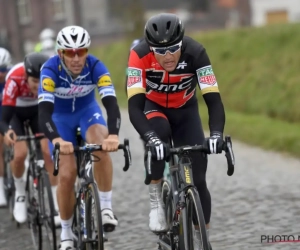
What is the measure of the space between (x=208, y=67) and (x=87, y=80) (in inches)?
55.5

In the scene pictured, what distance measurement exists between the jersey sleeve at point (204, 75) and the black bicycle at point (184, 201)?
54cm

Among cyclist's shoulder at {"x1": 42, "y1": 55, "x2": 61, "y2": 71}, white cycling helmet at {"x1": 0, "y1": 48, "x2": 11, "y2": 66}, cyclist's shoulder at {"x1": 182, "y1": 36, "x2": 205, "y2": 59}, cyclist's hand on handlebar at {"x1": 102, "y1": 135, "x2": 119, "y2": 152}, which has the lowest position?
cyclist's hand on handlebar at {"x1": 102, "y1": 135, "x2": 119, "y2": 152}

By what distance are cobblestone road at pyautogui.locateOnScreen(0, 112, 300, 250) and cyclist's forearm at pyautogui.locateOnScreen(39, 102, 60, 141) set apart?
1680mm

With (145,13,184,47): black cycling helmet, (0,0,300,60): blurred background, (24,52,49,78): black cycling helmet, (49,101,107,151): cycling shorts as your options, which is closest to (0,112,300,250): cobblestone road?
(49,101,107,151): cycling shorts

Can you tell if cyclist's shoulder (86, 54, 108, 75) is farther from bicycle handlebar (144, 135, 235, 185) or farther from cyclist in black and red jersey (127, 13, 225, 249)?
bicycle handlebar (144, 135, 235, 185)

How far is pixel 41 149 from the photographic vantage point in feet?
26.3

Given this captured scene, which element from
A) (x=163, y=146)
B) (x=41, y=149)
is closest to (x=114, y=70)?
(x=41, y=149)

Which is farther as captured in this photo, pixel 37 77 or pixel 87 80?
pixel 37 77

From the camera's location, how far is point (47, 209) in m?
7.68

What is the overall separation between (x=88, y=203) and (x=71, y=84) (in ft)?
3.89

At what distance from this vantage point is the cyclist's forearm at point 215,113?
5688 millimetres

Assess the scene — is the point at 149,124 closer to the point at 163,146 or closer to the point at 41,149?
the point at 163,146

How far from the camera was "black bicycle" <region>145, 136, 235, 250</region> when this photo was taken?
5.38 metres

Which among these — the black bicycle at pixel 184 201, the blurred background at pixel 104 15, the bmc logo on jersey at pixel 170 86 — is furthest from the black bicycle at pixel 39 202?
the blurred background at pixel 104 15
